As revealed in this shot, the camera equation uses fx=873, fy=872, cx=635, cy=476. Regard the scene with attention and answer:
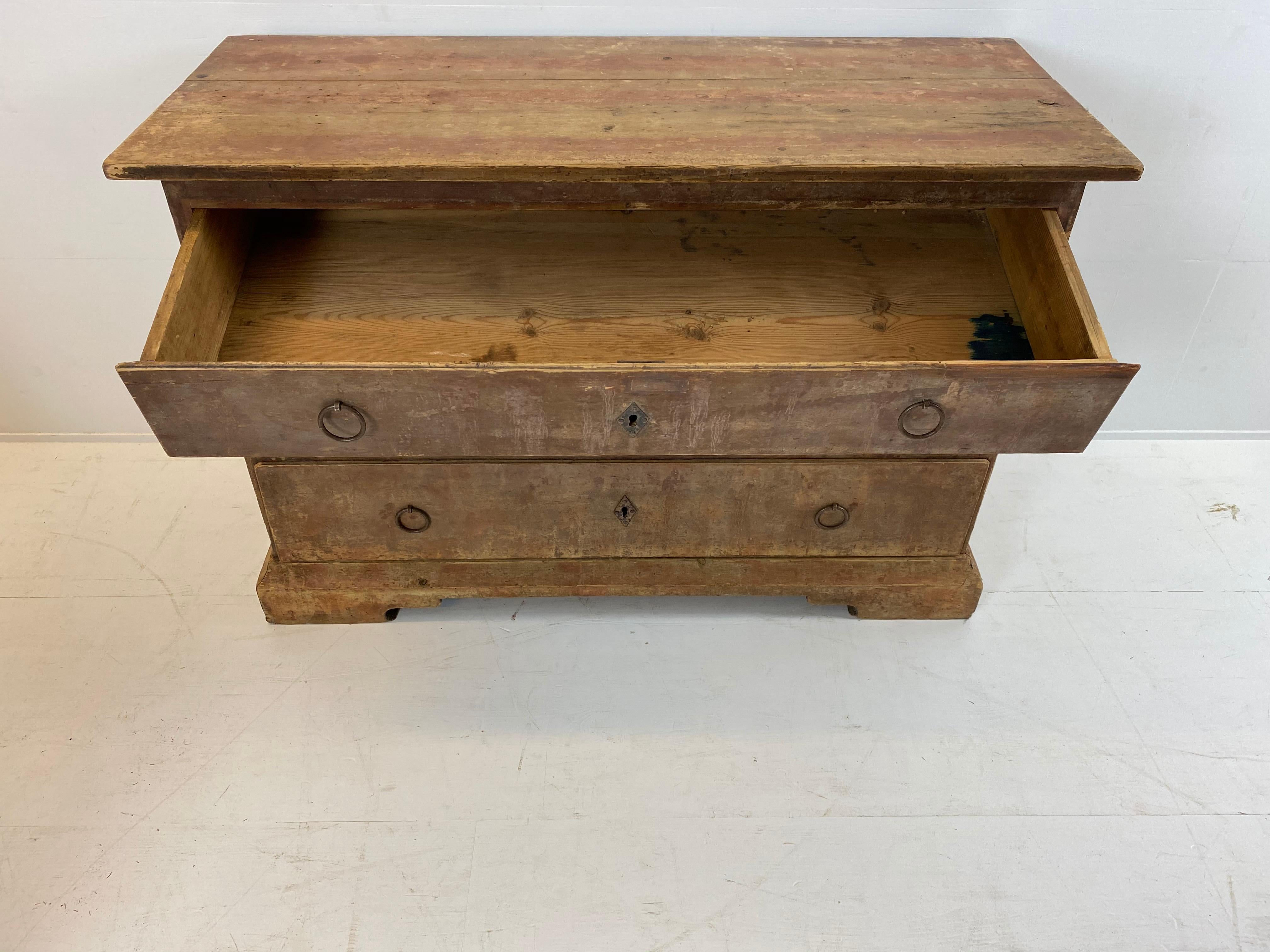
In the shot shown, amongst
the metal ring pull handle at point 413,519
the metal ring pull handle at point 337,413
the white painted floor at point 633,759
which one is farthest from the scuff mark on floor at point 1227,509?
the metal ring pull handle at point 337,413

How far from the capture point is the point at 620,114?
1472mm

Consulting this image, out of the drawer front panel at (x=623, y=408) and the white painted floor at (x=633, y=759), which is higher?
the drawer front panel at (x=623, y=408)

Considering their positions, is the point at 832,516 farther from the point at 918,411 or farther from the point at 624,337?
the point at 624,337

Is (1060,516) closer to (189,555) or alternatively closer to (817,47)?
(817,47)

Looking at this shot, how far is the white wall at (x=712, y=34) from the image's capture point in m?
1.71

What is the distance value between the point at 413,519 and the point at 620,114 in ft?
2.64

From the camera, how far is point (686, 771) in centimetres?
155

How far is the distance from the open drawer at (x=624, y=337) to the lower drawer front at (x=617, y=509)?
3.6 inches

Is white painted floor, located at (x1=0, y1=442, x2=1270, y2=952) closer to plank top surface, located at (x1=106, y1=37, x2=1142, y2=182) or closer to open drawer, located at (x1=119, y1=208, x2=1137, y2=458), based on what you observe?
open drawer, located at (x1=119, y1=208, x2=1137, y2=458)

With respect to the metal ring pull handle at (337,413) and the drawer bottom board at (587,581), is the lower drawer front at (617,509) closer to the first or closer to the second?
the drawer bottom board at (587,581)

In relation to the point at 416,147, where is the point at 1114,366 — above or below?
below

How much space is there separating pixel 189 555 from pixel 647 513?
106cm

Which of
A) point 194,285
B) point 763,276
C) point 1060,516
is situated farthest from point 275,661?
point 1060,516

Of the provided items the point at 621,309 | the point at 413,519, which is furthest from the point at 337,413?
the point at 621,309
